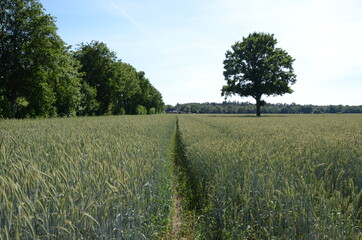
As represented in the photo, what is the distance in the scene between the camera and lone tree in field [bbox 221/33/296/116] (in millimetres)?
45469

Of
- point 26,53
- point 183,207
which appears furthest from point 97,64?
point 183,207

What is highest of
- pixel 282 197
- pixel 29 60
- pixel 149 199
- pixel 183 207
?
pixel 29 60

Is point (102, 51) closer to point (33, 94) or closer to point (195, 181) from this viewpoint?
point (33, 94)

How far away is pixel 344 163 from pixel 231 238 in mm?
3303

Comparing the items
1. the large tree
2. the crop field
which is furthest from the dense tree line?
the crop field

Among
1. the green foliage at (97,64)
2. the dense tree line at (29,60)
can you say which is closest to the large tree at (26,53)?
the dense tree line at (29,60)

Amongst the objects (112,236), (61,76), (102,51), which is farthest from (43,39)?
(112,236)

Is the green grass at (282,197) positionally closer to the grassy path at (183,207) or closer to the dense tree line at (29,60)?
the grassy path at (183,207)

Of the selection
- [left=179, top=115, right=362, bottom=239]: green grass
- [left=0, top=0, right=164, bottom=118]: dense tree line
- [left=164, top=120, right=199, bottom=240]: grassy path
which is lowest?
[left=164, top=120, right=199, bottom=240]: grassy path

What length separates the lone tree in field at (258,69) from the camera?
45469 millimetres

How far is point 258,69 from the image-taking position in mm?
46188

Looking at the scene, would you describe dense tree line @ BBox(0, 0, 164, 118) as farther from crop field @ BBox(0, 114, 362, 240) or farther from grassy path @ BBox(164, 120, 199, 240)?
crop field @ BBox(0, 114, 362, 240)

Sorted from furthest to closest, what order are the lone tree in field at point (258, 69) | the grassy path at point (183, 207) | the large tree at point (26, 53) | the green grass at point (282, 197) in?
the lone tree in field at point (258, 69) < the large tree at point (26, 53) < the grassy path at point (183, 207) < the green grass at point (282, 197)

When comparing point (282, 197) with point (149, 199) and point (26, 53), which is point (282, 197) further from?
point (26, 53)
